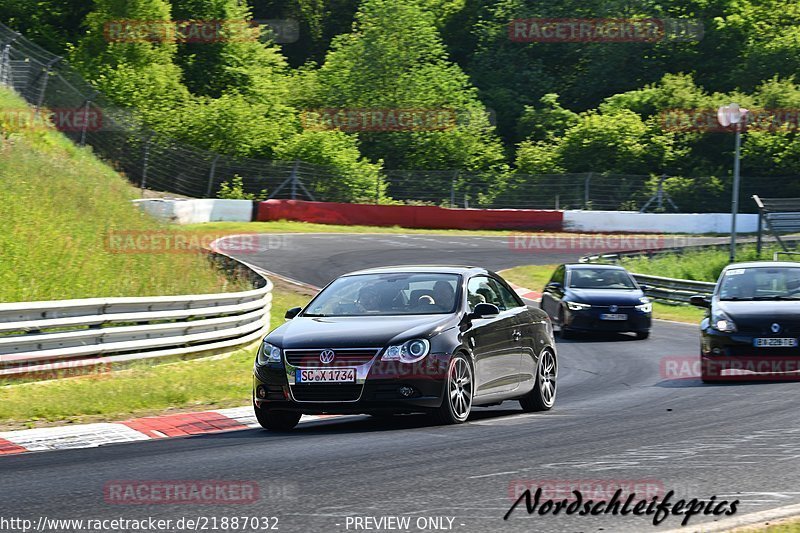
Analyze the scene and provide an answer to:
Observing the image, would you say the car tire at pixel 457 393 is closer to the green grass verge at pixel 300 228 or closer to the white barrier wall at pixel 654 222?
the green grass verge at pixel 300 228

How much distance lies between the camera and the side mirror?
11.2 m

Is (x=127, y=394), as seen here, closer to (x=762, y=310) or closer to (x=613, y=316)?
(x=762, y=310)

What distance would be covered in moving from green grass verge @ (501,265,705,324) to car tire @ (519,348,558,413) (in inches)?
642

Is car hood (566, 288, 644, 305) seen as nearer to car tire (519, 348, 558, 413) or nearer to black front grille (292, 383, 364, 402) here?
car tire (519, 348, 558, 413)

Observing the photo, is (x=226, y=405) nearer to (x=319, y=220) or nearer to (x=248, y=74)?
(x=319, y=220)

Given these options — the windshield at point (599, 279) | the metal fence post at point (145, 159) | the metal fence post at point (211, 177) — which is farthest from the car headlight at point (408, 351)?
the metal fence post at point (211, 177)

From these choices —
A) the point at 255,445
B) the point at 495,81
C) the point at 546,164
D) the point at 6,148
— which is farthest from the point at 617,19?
the point at 255,445

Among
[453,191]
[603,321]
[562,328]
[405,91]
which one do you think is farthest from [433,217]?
[603,321]

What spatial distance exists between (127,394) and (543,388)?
4385 millimetres

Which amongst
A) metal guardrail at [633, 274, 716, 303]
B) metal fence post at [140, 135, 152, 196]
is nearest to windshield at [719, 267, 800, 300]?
metal guardrail at [633, 274, 716, 303]

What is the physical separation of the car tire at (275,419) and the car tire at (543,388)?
2.67 metres

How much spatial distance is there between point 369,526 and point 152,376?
9.02 meters

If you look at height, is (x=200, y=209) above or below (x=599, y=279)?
below

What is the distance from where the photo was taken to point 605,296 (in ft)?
75.7
